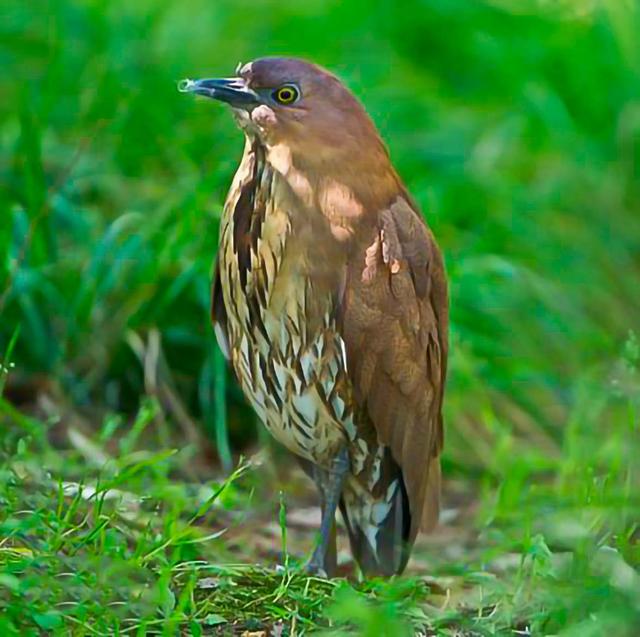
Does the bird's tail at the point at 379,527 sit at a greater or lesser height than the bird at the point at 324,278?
lesser

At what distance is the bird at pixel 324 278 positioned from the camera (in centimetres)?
388

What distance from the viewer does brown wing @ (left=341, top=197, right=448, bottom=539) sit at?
3916 millimetres

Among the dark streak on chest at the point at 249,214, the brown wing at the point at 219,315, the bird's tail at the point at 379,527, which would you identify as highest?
the dark streak on chest at the point at 249,214

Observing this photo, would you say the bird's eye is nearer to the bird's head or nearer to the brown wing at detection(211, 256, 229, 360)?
the bird's head

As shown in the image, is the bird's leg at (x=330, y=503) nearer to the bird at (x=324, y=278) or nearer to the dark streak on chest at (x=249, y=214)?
the bird at (x=324, y=278)

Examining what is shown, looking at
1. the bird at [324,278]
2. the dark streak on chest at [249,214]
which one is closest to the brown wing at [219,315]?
the bird at [324,278]

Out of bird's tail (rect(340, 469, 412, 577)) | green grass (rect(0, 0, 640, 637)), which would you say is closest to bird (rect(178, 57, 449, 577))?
bird's tail (rect(340, 469, 412, 577))

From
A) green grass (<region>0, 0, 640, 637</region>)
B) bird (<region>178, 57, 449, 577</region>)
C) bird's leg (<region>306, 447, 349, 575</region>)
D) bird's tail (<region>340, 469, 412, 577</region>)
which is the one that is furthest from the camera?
bird's tail (<region>340, 469, 412, 577</region>)

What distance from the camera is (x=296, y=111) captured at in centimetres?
389

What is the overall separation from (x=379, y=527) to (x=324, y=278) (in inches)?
34.8

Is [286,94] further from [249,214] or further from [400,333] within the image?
[400,333]

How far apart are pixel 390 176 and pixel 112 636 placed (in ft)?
4.47

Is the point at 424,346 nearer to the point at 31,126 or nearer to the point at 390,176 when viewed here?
the point at 390,176

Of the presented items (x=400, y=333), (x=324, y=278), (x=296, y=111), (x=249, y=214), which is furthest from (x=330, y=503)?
(x=296, y=111)
